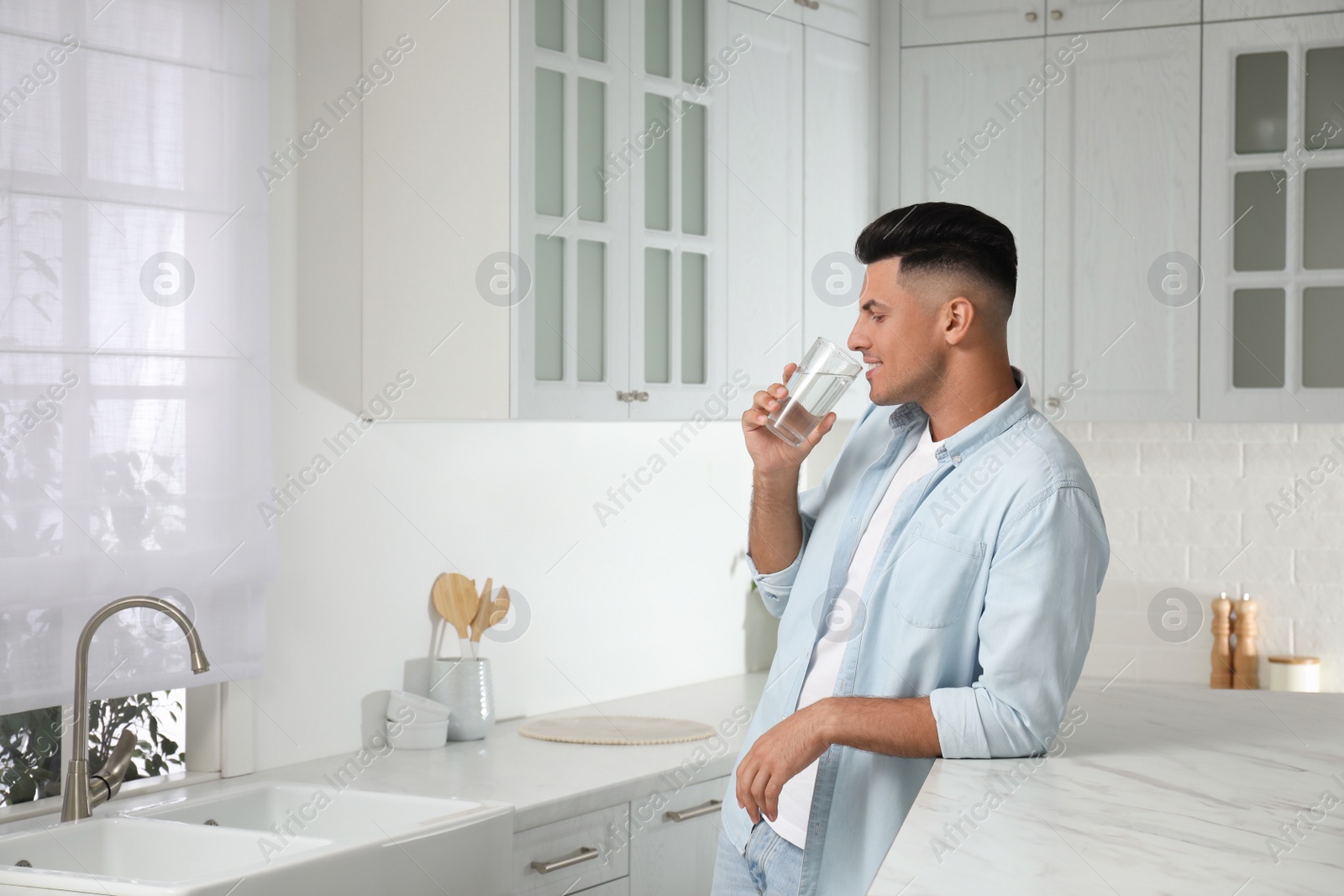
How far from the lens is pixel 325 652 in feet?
7.97

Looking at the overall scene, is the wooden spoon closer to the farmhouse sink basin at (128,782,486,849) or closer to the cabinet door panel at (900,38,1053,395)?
the farmhouse sink basin at (128,782,486,849)

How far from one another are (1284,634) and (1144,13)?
5.23 ft

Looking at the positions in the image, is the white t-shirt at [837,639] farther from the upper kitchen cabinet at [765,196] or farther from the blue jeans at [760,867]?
the upper kitchen cabinet at [765,196]

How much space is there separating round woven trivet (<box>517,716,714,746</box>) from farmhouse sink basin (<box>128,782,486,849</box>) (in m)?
0.53

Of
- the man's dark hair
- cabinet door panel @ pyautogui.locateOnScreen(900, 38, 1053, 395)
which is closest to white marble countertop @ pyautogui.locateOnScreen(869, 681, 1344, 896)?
the man's dark hair

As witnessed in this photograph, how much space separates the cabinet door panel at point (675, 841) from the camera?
2350 millimetres

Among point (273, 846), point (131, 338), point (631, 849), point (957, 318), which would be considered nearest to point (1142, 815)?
point (957, 318)

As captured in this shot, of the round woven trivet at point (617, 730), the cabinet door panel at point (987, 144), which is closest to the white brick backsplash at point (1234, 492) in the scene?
the cabinet door panel at point (987, 144)

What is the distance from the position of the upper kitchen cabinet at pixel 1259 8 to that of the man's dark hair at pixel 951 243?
1970 mm

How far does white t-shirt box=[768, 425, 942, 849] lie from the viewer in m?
1.51

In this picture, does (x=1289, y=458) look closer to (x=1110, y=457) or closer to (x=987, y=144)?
(x=1110, y=457)

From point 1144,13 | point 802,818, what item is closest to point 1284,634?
point 1144,13

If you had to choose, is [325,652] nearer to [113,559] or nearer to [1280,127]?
[113,559]

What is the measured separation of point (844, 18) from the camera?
324cm
